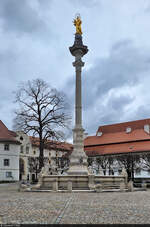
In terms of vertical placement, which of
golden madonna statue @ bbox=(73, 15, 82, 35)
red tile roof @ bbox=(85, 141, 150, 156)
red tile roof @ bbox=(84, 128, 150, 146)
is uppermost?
golden madonna statue @ bbox=(73, 15, 82, 35)

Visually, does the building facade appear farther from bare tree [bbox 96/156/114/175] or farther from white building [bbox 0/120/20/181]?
white building [bbox 0/120/20/181]

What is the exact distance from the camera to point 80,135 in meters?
28.0

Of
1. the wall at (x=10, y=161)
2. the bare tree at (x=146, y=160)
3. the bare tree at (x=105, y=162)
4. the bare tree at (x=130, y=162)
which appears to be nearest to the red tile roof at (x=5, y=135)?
the wall at (x=10, y=161)

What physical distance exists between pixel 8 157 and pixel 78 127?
26.9 meters

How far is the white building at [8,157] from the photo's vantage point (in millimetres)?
49391

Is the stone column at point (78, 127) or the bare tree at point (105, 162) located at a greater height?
the stone column at point (78, 127)

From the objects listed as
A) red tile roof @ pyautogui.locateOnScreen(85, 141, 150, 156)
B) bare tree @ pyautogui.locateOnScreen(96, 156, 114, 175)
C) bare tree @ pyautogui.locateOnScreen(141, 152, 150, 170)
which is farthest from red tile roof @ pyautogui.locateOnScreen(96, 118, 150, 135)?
bare tree @ pyautogui.locateOnScreen(141, 152, 150, 170)

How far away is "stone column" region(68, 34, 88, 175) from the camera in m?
26.6

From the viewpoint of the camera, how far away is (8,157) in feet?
166

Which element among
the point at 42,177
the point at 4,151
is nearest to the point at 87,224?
the point at 42,177

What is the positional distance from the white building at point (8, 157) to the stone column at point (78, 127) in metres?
25.8

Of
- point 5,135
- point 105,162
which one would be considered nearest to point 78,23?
point 5,135

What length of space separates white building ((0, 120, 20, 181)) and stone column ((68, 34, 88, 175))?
84.6ft

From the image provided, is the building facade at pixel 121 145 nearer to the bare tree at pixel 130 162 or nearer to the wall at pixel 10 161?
the bare tree at pixel 130 162
